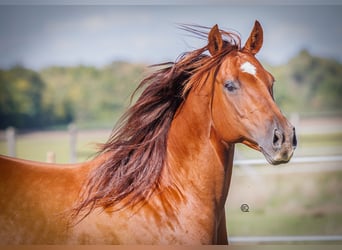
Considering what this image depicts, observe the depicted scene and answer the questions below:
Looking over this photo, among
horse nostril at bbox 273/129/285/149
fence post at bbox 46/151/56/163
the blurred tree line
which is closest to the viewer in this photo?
horse nostril at bbox 273/129/285/149

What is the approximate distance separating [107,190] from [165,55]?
98 cm

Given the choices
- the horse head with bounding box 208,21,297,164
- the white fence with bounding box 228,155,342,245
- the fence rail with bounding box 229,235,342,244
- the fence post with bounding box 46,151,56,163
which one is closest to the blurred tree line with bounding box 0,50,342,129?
the fence post with bounding box 46,151,56,163

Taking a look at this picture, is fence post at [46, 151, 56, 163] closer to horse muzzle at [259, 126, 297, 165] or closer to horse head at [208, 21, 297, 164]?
horse head at [208, 21, 297, 164]

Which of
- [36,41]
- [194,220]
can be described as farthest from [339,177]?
[36,41]

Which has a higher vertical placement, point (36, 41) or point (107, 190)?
point (36, 41)

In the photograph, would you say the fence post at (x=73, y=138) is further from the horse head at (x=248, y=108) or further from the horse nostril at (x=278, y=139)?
the horse nostril at (x=278, y=139)

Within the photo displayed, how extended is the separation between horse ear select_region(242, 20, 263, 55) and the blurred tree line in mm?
360

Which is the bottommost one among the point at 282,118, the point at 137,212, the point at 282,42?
the point at 137,212

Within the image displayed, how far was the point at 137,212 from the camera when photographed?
9.77 feet

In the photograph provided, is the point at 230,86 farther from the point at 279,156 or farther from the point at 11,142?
the point at 11,142

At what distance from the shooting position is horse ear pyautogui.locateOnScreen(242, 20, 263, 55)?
3066mm

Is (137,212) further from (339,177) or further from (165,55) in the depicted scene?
(339,177)

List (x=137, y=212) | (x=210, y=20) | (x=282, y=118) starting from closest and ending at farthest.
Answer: (x=282, y=118), (x=137, y=212), (x=210, y=20)

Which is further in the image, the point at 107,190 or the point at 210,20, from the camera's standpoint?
the point at 210,20
